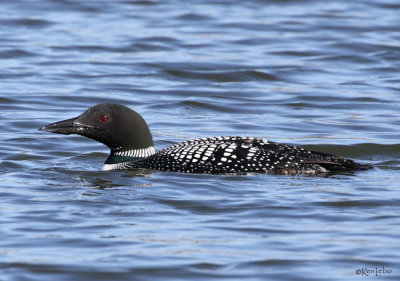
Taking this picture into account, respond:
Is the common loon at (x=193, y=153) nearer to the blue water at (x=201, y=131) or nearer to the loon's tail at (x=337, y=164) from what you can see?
the loon's tail at (x=337, y=164)

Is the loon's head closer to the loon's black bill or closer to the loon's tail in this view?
the loon's black bill

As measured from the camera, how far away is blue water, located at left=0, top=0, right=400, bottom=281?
5734 millimetres

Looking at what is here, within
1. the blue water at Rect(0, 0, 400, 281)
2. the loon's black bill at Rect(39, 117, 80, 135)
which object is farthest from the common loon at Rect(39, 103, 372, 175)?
the blue water at Rect(0, 0, 400, 281)

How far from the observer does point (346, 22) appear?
54.3 ft

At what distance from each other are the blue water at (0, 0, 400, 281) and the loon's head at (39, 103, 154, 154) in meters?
0.33

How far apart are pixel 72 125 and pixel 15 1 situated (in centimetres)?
1027

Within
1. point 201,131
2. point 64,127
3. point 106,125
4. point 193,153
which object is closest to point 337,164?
point 193,153

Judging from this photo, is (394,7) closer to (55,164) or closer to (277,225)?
(55,164)

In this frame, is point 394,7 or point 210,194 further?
point 394,7

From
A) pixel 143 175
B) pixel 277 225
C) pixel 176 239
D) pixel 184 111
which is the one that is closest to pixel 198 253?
pixel 176 239

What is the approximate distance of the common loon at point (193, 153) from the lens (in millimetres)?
7746

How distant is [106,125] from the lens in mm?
8055

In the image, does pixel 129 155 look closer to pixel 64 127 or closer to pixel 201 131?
pixel 64 127

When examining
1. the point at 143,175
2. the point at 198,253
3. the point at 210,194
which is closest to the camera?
the point at 198,253
